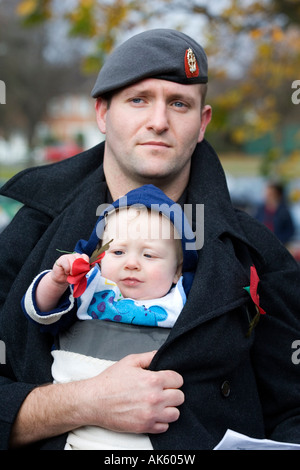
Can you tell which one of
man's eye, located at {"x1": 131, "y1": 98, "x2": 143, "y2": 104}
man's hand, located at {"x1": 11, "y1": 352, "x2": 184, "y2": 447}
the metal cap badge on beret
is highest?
the metal cap badge on beret

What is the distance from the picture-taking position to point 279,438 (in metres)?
2.54

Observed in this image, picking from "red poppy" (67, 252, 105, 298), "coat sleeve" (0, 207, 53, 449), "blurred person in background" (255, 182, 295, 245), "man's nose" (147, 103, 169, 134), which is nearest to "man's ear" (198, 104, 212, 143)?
"man's nose" (147, 103, 169, 134)

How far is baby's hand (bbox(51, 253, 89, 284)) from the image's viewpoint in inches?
86.3

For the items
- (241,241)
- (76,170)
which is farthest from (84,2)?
(241,241)

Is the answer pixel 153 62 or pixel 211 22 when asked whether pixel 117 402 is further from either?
pixel 211 22

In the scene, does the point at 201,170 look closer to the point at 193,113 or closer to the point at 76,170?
the point at 193,113

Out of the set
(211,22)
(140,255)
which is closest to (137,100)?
(140,255)

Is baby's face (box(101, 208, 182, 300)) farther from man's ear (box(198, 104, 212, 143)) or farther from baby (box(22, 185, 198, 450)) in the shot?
man's ear (box(198, 104, 212, 143))

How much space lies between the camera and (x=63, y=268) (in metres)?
2.20

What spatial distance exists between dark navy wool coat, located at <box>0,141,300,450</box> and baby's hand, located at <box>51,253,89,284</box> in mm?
296

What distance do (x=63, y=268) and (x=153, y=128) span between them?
0.76 meters

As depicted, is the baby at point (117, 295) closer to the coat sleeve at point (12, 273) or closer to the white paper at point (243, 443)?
the coat sleeve at point (12, 273)

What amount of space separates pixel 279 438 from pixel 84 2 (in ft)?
→ 17.3

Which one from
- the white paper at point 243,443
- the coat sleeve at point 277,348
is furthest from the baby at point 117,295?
the coat sleeve at point 277,348
